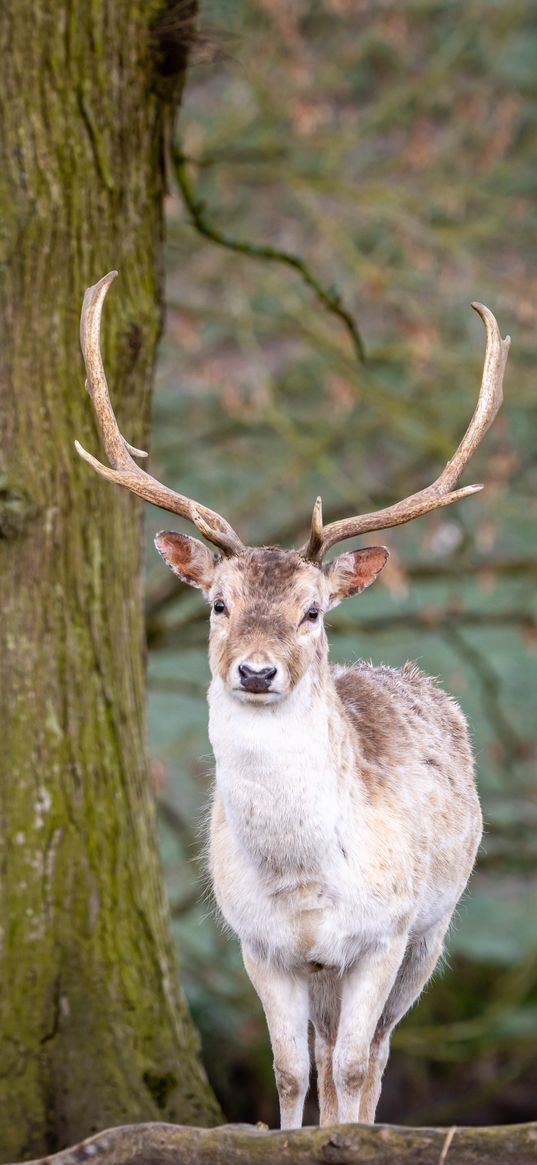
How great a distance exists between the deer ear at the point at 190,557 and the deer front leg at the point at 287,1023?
3.55 ft

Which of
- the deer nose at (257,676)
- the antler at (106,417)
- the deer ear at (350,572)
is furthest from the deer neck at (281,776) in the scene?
the antler at (106,417)

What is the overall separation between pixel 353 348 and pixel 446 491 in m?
4.08

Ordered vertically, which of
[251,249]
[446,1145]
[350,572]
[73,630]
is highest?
[251,249]

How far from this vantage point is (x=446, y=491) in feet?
15.0

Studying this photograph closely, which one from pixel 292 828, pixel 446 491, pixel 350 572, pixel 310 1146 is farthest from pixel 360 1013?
pixel 446 491

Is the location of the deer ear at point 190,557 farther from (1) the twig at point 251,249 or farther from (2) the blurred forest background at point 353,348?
(2) the blurred forest background at point 353,348

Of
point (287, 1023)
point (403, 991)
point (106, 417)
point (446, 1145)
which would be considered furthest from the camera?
point (403, 991)

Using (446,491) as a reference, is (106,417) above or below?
above

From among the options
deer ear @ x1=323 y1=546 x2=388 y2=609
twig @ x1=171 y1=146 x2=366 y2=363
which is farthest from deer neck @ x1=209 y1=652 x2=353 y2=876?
twig @ x1=171 y1=146 x2=366 y2=363

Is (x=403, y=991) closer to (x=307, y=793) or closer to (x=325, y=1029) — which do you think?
(x=325, y=1029)

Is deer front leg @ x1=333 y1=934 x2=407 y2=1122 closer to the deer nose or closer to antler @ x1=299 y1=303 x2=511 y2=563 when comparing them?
the deer nose

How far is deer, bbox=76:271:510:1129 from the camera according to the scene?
4227 millimetres

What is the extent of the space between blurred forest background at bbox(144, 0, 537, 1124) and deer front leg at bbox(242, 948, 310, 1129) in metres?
3.72

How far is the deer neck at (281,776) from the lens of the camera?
4215 mm
